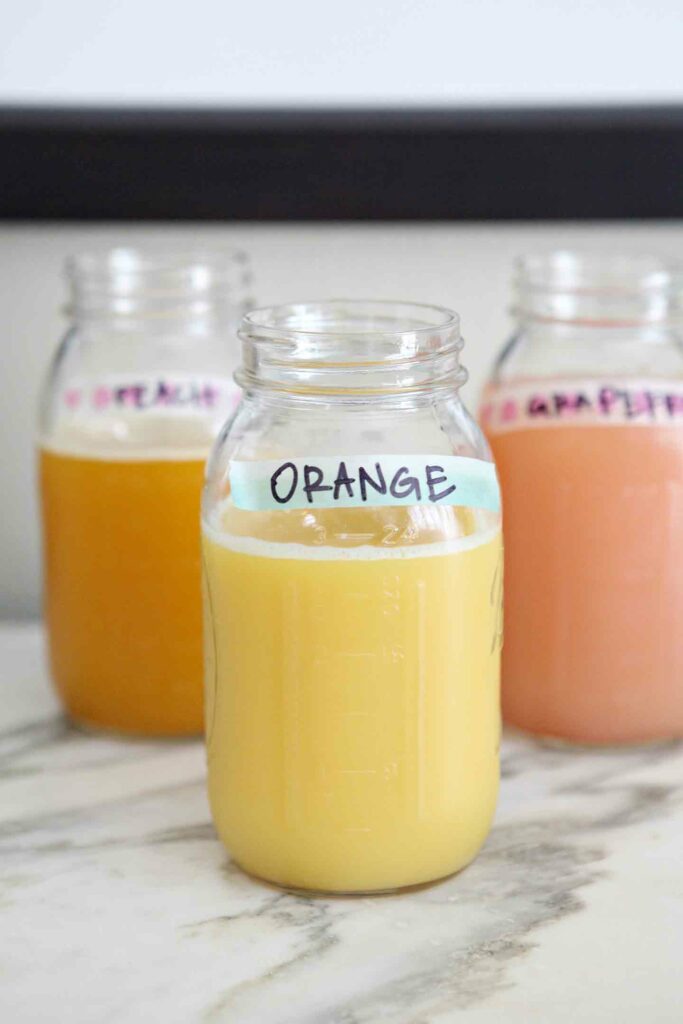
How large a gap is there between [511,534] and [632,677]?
0.12m

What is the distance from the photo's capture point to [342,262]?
111cm

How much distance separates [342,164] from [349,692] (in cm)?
52

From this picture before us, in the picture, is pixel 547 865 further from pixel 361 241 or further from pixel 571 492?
pixel 361 241

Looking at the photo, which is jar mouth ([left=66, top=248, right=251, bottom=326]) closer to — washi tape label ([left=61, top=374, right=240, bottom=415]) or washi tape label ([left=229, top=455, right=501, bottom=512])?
washi tape label ([left=61, top=374, right=240, bottom=415])

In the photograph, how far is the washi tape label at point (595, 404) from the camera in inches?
33.8

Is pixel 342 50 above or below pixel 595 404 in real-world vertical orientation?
above

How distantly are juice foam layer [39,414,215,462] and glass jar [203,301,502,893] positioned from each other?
0.19 m

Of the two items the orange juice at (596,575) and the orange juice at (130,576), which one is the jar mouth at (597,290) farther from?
the orange juice at (130,576)

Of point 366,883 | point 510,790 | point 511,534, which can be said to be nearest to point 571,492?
point 511,534

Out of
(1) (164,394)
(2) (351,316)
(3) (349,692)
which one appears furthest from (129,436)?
(3) (349,692)

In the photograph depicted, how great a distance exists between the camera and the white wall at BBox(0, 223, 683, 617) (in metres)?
1.10

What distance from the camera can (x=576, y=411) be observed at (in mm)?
866

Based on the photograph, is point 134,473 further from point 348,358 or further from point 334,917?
point 334,917

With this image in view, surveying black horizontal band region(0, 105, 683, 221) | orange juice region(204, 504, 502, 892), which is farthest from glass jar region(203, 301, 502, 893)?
black horizontal band region(0, 105, 683, 221)
